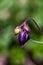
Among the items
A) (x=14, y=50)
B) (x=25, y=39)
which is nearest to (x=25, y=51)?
(x=14, y=50)

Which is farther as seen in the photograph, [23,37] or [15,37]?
[15,37]

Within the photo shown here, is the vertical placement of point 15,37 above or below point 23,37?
above

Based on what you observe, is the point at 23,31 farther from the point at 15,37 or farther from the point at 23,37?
the point at 15,37

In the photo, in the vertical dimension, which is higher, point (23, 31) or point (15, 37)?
point (15, 37)

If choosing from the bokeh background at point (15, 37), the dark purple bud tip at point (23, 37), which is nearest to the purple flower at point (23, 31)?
the dark purple bud tip at point (23, 37)

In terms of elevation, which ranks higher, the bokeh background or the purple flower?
the bokeh background

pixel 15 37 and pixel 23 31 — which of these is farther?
pixel 15 37

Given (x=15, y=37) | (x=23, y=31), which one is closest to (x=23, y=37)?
(x=23, y=31)

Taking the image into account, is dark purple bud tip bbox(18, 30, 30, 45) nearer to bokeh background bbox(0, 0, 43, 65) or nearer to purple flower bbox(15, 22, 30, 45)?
purple flower bbox(15, 22, 30, 45)

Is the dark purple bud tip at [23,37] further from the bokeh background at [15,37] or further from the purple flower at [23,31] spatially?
the bokeh background at [15,37]

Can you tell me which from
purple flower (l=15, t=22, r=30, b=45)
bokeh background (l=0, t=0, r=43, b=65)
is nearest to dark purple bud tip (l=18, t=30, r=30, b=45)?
purple flower (l=15, t=22, r=30, b=45)
